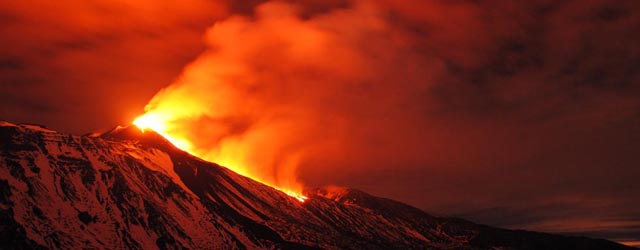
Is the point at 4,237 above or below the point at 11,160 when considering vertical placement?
below

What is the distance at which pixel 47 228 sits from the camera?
17675cm

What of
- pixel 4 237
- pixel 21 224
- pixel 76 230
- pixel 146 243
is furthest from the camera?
pixel 146 243

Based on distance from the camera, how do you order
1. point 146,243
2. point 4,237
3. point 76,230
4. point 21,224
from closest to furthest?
1. point 4,237
2. point 21,224
3. point 76,230
4. point 146,243

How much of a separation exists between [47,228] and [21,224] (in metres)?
7.96

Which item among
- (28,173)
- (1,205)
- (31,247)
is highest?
(28,173)

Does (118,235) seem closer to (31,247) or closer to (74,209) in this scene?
(74,209)

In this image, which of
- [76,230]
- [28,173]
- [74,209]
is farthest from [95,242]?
[28,173]

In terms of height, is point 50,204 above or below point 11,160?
below

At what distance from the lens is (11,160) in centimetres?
19888

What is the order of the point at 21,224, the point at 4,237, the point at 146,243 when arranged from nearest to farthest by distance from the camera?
the point at 4,237 → the point at 21,224 → the point at 146,243

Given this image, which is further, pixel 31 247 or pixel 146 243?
pixel 146 243

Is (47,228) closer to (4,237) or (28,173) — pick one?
(4,237)

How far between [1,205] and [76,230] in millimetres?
23662

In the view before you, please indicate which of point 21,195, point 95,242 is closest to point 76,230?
point 95,242
